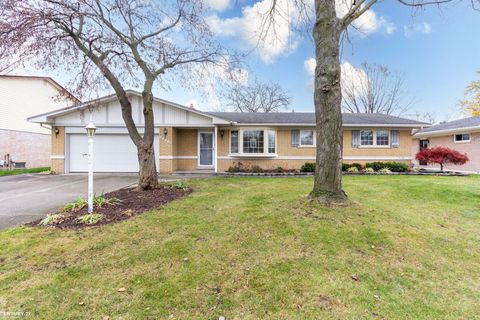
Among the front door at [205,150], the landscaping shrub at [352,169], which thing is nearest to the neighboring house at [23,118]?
the front door at [205,150]

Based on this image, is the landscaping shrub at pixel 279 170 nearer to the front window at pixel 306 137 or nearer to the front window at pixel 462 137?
the front window at pixel 306 137

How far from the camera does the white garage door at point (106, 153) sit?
12898 millimetres

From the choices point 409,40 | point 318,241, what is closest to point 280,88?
point 409,40

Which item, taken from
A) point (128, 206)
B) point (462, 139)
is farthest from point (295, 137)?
point (462, 139)

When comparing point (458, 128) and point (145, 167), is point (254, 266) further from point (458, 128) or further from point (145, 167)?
point (458, 128)

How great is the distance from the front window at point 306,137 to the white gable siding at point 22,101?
1764 cm

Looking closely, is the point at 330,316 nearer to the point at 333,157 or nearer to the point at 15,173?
the point at 333,157

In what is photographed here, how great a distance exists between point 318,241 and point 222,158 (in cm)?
1042

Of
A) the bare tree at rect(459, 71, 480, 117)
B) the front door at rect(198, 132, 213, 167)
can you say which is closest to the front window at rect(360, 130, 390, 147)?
the front door at rect(198, 132, 213, 167)

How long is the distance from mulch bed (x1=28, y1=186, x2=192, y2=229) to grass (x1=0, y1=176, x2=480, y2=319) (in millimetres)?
422

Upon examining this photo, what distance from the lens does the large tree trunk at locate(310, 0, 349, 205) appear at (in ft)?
17.5

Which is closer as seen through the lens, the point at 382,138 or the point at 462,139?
the point at 382,138

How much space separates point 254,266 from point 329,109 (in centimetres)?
389

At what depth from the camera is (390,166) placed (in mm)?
13305
